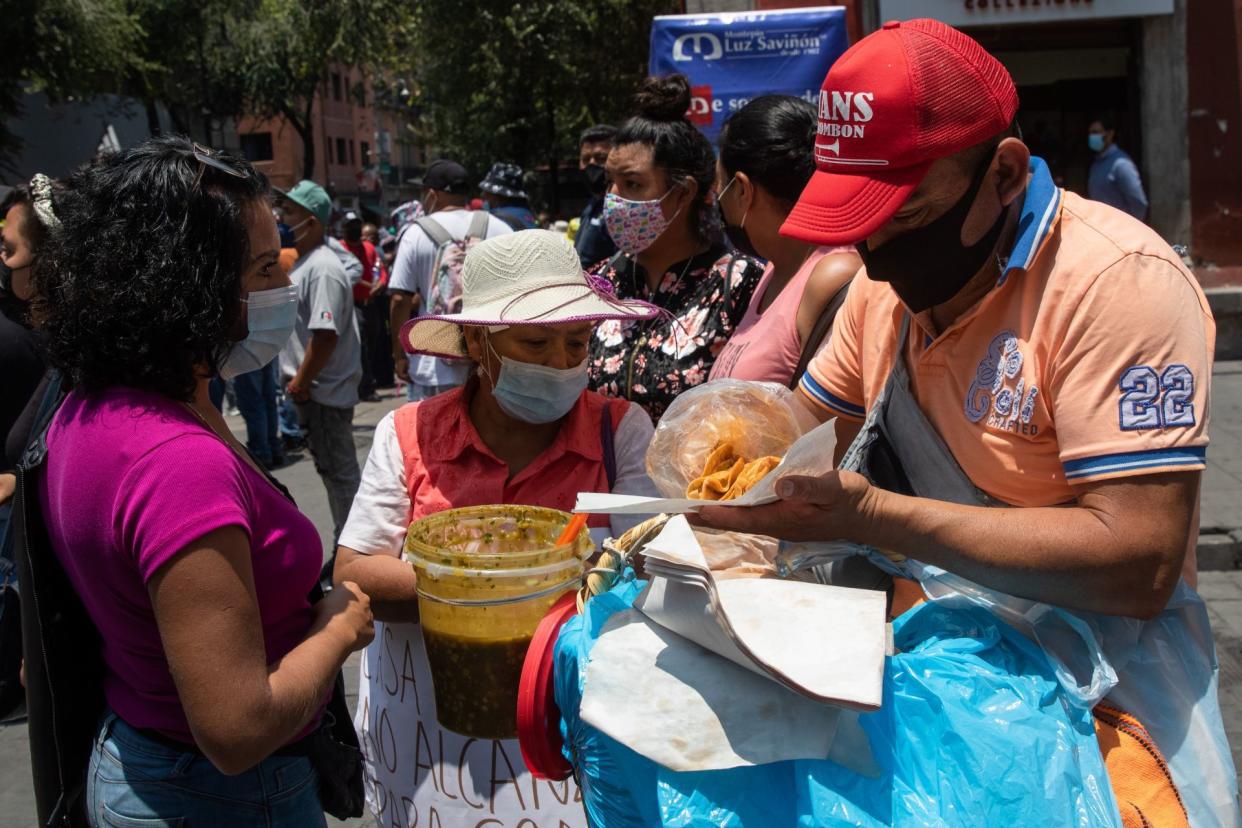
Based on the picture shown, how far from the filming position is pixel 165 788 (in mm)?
1932

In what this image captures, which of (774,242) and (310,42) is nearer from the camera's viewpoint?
(774,242)

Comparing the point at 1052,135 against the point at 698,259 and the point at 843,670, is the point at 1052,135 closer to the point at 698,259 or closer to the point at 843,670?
the point at 698,259

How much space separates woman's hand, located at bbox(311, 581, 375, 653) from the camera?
2.01 metres

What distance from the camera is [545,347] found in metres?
2.57

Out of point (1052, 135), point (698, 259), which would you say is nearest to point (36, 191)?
point (698, 259)

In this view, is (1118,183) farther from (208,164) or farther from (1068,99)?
(208,164)

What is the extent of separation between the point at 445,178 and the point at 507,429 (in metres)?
5.38

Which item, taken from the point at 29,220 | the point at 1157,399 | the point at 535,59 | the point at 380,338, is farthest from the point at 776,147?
the point at 535,59

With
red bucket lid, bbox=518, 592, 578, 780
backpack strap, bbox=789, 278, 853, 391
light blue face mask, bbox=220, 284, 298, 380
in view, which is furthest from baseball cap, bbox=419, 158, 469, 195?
red bucket lid, bbox=518, 592, 578, 780

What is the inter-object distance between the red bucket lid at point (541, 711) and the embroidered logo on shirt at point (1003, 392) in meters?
0.72

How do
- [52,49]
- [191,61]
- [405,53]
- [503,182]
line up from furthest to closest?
[191,61] → [405,53] → [52,49] → [503,182]

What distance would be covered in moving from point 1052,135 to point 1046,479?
14.5m

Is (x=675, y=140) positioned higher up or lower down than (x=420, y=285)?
higher up

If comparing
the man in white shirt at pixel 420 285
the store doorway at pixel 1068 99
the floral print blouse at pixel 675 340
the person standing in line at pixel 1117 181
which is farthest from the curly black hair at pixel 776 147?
the store doorway at pixel 1068 99
